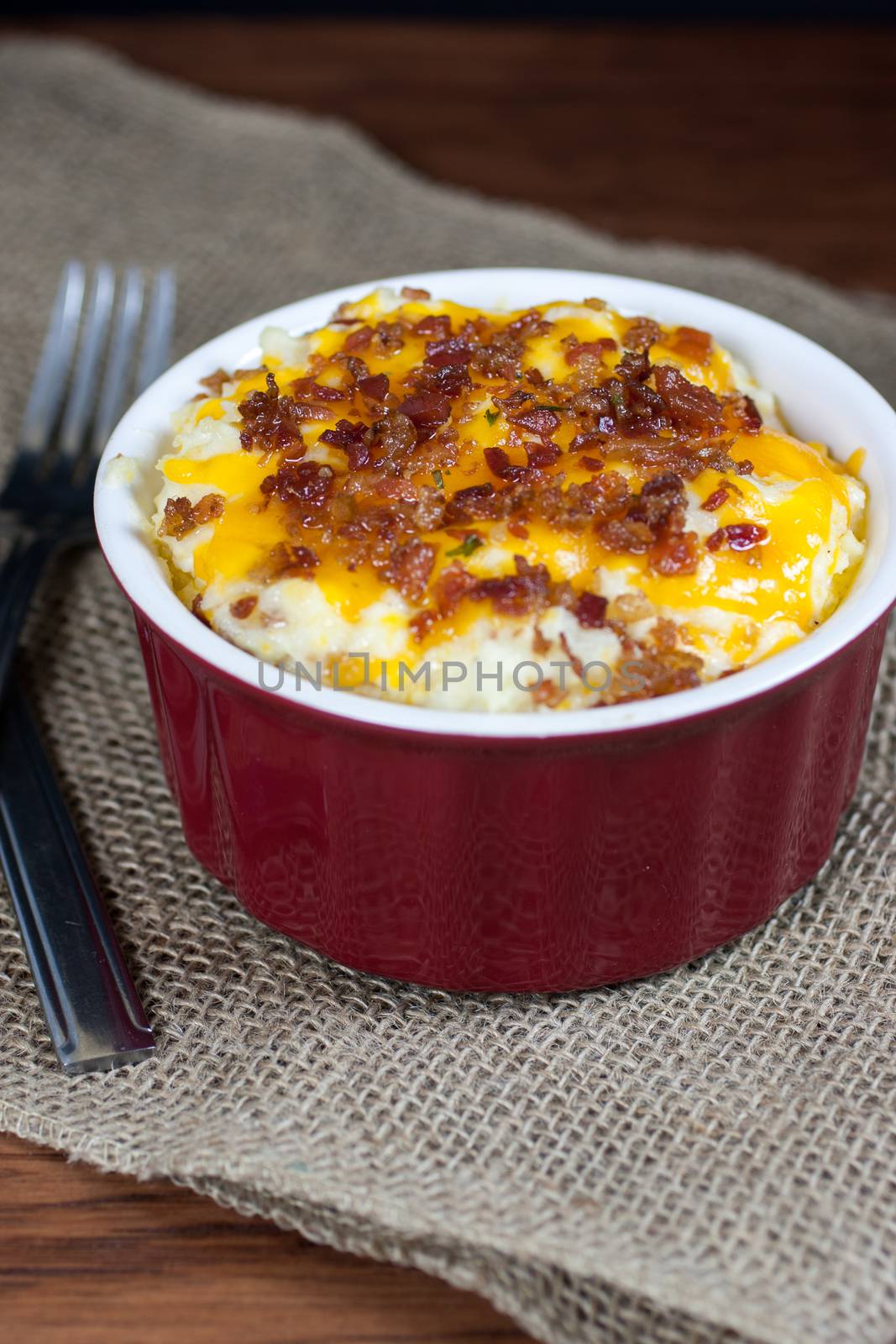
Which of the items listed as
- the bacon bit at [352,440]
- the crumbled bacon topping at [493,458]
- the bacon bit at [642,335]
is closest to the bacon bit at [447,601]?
the crumbled bacon topping at [493,458]

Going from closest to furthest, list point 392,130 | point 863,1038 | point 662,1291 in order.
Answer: point 662,1291
point 863,1038
point 392,130

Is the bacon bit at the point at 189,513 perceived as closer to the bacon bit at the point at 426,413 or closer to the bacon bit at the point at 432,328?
the bacon bit at the point at 426,413

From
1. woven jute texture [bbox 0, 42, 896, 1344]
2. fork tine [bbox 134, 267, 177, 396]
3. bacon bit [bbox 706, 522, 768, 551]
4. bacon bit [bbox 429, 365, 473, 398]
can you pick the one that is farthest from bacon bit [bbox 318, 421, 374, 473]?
fork tine [bbox 134, 267, 177, 396]

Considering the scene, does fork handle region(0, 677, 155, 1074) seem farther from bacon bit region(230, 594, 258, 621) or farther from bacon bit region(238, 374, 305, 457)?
bacon bit region(238, 374, 305, 457)

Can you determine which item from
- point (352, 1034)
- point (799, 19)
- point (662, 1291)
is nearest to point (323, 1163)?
point (352, 1034)

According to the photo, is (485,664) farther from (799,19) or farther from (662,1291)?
(799,19)

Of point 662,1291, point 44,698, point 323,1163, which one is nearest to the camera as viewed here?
point 662,1291
